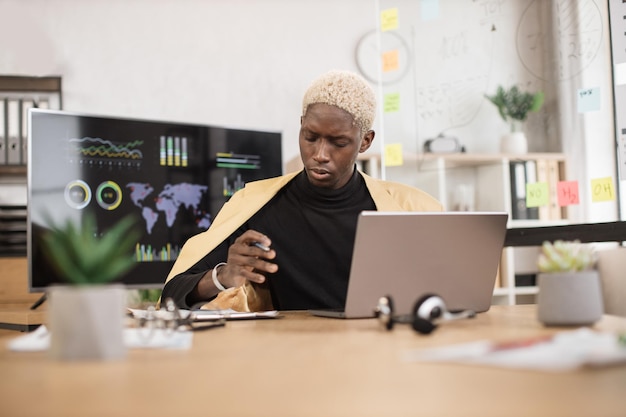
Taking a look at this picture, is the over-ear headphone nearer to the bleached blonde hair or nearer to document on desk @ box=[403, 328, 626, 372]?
document on desk @ box=[403, 328, 626, 372]

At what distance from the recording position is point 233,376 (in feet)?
2.58

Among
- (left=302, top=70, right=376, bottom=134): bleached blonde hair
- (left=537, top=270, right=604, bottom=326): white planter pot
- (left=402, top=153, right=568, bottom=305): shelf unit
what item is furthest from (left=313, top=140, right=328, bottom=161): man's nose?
(left=402, top=153, right=568, bottom=305): shelf unit

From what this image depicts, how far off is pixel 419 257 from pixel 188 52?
394cm

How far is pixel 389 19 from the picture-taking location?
3807 mm

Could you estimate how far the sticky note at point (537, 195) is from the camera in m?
3.21

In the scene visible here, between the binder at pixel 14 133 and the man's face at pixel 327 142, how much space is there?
2755mm

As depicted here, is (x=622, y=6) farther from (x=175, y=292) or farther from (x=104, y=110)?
(x=104, y=110)

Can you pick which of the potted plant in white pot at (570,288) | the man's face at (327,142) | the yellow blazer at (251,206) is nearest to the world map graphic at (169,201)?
the yellow blazer at (251,206)

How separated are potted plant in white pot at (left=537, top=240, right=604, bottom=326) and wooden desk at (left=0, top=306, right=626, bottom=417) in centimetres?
23

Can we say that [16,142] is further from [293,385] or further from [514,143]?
[293,385]

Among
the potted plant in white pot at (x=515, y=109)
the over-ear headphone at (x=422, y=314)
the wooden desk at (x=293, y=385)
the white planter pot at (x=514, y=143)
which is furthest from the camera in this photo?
the white planter pot at (x=514, y=143)

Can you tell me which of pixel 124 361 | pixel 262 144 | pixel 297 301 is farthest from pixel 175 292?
pixel 262 144

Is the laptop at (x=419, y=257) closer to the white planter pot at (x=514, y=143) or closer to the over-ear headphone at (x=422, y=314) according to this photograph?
the over-ear headphone at (x=422, y=314)

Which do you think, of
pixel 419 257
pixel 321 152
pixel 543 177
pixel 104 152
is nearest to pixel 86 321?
pixel 419 257
